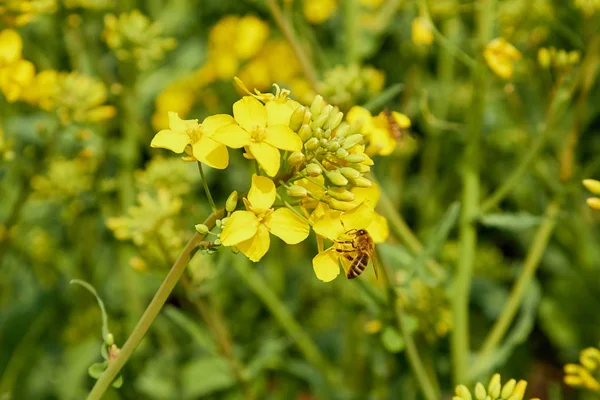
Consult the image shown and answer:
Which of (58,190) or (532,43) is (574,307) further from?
(58,190)

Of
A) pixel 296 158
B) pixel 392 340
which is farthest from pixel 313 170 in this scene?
pixel 392 340

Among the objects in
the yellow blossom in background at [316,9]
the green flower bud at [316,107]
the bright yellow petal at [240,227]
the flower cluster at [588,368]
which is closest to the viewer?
the bright yellow petal at [240,227]

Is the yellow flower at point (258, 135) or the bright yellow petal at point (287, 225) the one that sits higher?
the yellow flower at point (258, 135)

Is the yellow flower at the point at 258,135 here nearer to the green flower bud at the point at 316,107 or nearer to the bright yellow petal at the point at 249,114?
the bright yellow petal at the point at 249,114

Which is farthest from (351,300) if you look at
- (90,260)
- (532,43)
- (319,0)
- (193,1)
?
(193,1)

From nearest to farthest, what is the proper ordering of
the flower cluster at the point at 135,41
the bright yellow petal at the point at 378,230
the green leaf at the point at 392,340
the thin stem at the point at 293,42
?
the bright yellow petal at the point at 378,230 → the green leaf at the point at 392,340 → the thin stem at the point at 293,42 → the flower cluster at the point at 135,41

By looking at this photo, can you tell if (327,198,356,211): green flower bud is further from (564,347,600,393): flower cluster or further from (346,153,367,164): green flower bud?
(564,347,600,393): flower cluster

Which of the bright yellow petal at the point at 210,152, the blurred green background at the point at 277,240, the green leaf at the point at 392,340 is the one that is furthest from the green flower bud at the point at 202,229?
the green leaf at the point at 392,340
